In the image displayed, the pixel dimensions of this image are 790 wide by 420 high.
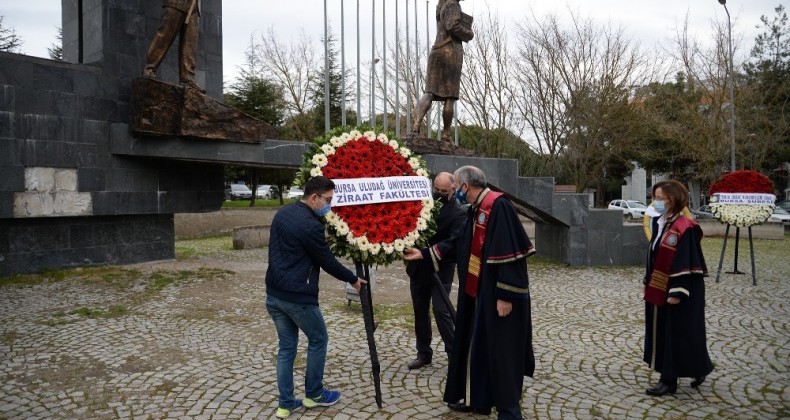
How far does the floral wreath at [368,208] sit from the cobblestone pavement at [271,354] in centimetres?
127

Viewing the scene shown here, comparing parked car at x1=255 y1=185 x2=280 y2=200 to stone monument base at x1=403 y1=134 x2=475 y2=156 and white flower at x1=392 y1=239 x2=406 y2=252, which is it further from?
white flower at x1=392 y1=239 x2=406 y2=252

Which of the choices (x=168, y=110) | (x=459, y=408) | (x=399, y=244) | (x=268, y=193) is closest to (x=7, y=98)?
(x=168, y=110)

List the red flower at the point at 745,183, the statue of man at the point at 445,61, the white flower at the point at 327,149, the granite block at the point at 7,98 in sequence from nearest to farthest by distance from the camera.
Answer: the white flower at the point at 327,149, the granite block at the point at 7,98, the red flower at the point at 745,183, the statue of man at the point at 445,61

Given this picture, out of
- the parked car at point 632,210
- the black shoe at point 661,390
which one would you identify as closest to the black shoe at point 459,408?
the black shoe at point 661,390

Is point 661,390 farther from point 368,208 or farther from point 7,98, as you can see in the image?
point 7,98


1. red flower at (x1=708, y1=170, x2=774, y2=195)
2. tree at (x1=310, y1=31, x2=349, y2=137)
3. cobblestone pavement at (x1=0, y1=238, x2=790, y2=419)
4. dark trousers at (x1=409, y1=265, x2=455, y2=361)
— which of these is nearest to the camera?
cobblestone pavement at (x1=0, y1=238, x2=790, y2=419)

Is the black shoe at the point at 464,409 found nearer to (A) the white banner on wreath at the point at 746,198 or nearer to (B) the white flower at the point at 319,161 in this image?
(B) the white flower at the point at 319,161

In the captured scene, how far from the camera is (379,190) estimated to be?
4691mm

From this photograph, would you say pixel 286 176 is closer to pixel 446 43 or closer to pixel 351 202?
pixel 446 43

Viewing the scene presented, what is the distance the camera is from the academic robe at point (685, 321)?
476 centimetres

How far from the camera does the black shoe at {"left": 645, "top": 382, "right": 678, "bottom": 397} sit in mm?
4734

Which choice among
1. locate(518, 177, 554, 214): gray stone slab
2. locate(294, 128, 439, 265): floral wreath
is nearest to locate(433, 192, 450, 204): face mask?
locate(294, 128, 439, 265): floral wreath

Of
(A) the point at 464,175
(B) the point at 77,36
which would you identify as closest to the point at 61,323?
(A) the point at 464,175

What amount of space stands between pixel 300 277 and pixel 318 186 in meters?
0.69
